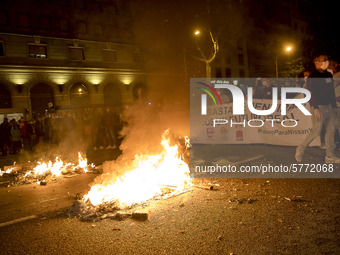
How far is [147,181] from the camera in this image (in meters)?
5.14

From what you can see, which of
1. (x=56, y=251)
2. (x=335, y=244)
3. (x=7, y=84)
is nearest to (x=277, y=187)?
(x=335, y=244)

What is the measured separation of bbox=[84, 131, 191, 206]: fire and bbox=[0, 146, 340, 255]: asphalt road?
1.33 feet

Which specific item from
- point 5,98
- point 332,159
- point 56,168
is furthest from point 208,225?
point 5,98

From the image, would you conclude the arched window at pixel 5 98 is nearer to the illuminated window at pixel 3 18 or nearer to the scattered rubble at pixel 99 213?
the illuminated window at pixel 3 18

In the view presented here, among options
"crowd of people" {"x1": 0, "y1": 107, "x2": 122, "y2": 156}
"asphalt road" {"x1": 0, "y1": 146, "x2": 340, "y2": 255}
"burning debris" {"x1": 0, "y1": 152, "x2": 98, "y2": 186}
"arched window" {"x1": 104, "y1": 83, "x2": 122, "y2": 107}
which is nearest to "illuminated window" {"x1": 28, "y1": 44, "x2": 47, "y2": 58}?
"arched window" {"x1": 104, "y1": 83, "x2": 122, "y2": 107}

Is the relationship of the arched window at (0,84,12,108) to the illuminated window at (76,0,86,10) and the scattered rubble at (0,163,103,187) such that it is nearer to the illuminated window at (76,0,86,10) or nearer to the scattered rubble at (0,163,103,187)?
the illuminated window at (76,0,86,10)

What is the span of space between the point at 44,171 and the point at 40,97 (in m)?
20.9

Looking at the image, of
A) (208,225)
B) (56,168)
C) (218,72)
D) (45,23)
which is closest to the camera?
(208,225)

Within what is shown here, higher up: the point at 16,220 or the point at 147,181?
the point at 147,181

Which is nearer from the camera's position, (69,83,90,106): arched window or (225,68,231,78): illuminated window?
(69,83,90,106): arched window

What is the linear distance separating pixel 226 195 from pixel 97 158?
5.84 meters

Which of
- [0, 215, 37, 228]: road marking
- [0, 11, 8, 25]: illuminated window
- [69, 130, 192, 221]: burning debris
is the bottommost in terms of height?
[0, 215, 37, 228]: road marking

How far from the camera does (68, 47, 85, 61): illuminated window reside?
1099 inches

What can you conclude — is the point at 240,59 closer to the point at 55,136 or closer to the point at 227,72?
the point at 227,72
